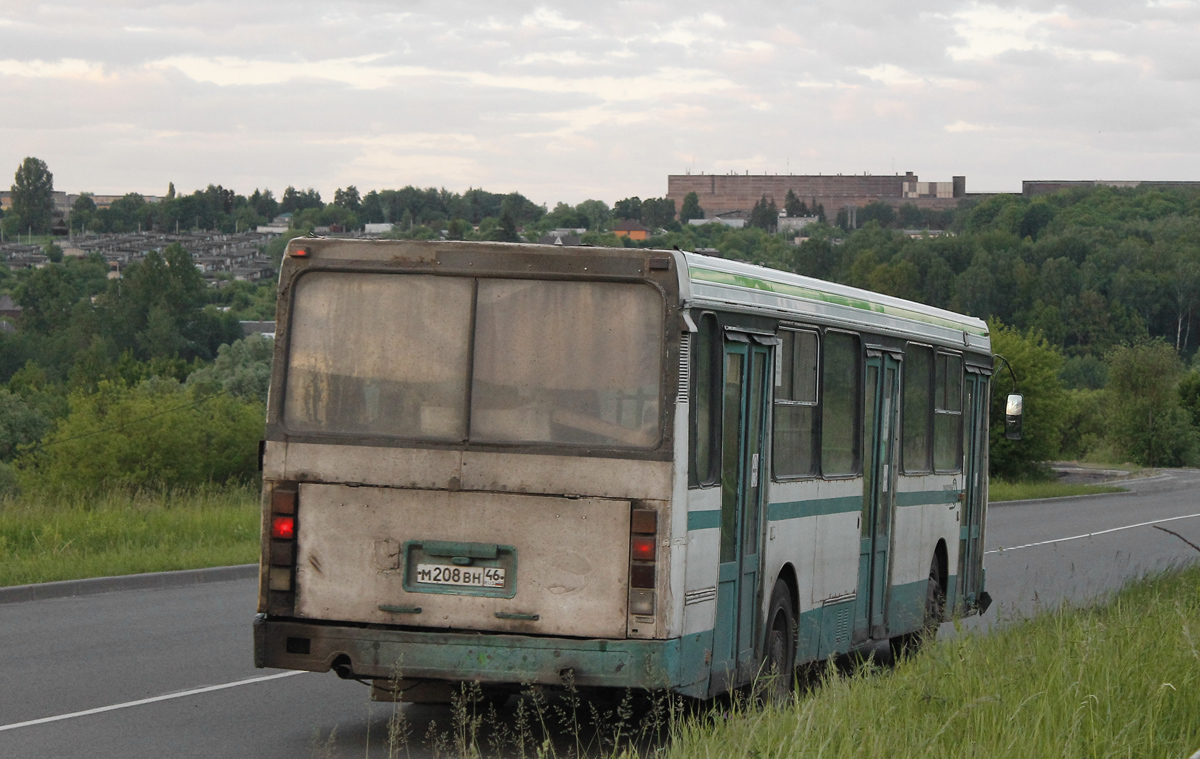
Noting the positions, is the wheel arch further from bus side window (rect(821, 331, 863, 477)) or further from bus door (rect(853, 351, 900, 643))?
bus side window (rect(821, 331, 863, 477))

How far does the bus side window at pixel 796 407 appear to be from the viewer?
932 centimetres

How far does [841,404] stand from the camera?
34.1 feet

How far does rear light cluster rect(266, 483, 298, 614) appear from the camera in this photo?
8.12 metres

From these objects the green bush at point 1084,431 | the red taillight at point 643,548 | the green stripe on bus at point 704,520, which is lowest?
the green bush at point 1084,431

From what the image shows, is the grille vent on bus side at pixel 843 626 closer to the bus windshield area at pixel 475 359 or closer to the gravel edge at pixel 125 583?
the bus windshield area at pixel 475 359

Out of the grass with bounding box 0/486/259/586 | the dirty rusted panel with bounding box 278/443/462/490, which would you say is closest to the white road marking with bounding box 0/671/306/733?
the dirty rusted panel with bounding box 278/443/462/490

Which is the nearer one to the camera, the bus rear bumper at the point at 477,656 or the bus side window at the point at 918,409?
the bus rear bumper at the point at 477,656

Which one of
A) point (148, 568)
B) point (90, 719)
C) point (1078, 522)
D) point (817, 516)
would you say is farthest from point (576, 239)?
point (1078, 522)

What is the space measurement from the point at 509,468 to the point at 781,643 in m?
2.48

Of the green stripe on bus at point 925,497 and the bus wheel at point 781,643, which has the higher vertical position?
the green stripe on bus at point 925,497

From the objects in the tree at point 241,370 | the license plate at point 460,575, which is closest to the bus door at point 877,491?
the license plate at point 460,575

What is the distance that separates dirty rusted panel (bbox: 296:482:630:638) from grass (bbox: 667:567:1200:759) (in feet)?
2.71

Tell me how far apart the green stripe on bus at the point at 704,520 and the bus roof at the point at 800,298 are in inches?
40.2

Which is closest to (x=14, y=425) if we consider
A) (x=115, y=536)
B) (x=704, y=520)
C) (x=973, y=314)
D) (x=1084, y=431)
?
(x=1084, y=431)
